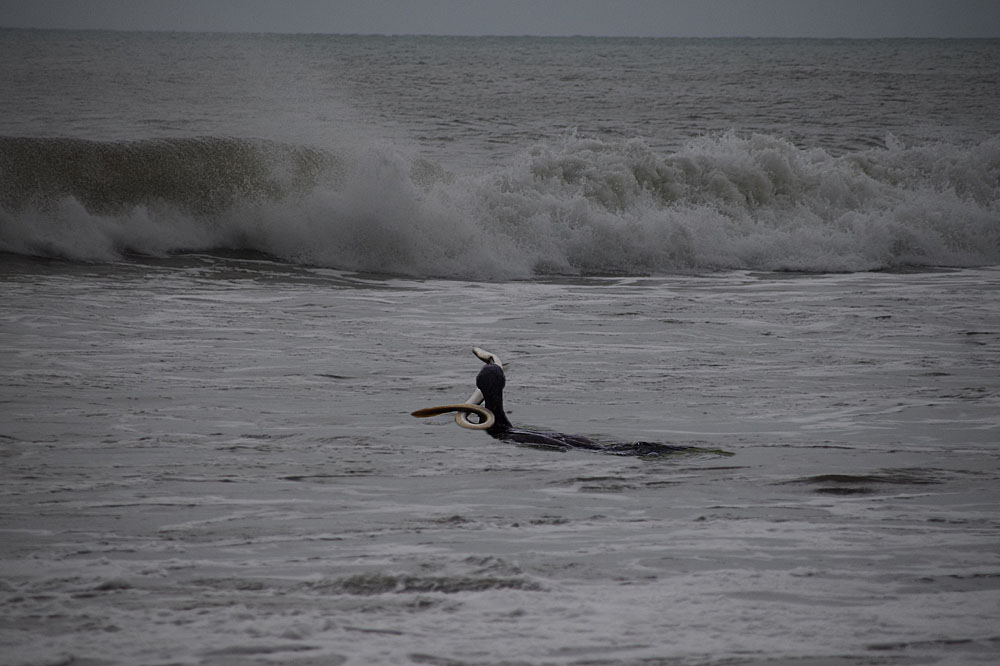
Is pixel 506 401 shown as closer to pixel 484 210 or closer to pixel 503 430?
pixel 503 430

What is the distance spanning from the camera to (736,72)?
168 ft

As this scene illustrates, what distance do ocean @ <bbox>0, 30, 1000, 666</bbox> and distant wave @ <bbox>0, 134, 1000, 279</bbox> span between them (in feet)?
0.20

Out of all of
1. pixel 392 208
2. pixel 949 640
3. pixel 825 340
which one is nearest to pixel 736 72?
pixel 392 208

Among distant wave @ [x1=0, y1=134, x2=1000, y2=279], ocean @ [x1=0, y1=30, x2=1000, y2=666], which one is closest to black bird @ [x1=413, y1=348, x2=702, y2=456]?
ocean @ [x1=0, y1=30, x2=1000, y2=666]

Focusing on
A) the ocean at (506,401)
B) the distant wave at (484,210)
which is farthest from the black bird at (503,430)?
the distant wave at (484,210)

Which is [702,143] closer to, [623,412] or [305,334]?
[305,334]

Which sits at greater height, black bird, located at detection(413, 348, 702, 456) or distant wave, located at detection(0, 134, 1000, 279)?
distant wave, located at detection(0, 134, 1000, 279)

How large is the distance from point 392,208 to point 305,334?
5177 millimetres

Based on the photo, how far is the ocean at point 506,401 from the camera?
3.47 m

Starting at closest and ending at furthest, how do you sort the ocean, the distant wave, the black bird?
the ocean
the black bird
the distant wave

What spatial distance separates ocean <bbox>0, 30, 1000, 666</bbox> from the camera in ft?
11.4

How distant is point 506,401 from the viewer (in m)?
6.37

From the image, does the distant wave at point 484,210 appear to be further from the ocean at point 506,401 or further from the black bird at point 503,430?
the black bird at point 503,430

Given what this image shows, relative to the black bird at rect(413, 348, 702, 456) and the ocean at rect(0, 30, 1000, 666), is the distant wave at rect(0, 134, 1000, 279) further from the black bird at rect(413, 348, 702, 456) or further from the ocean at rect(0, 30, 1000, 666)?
the black bird at rect(413, 348, 702, 456)
